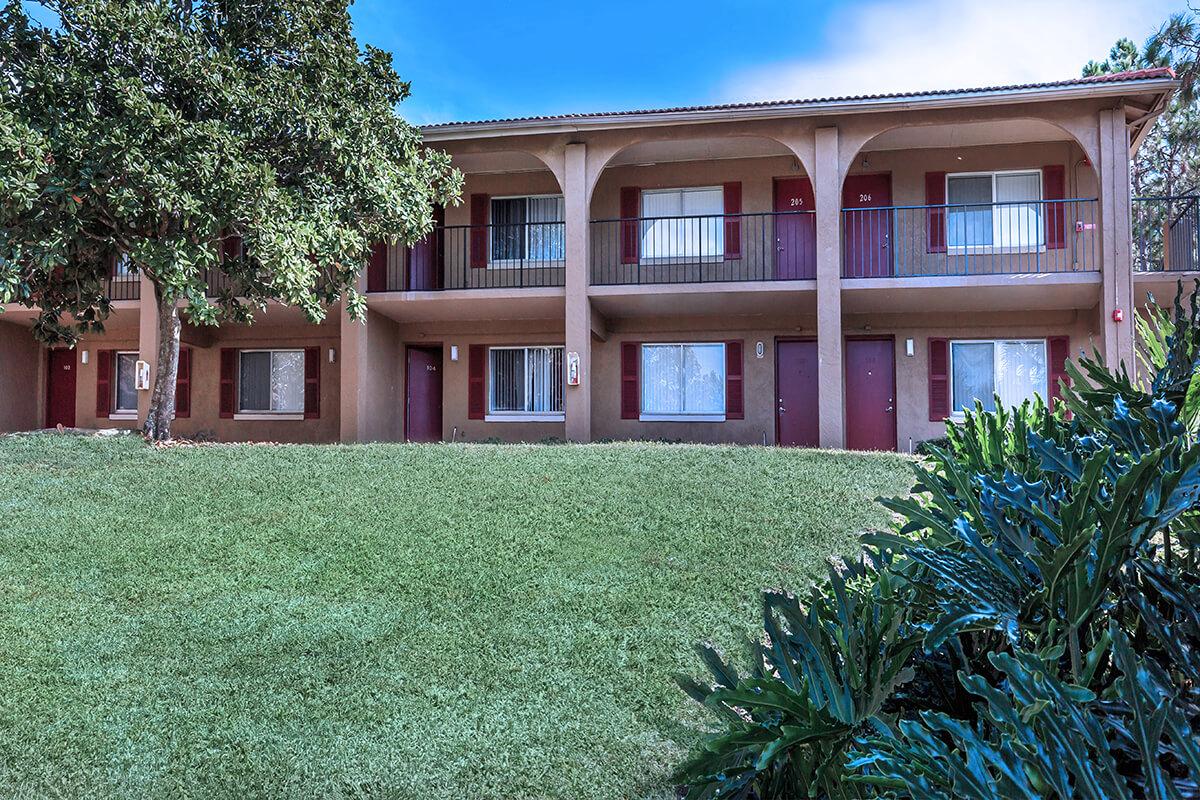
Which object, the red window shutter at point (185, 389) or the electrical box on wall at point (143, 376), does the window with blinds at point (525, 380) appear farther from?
the red window shutter at point (185, 389)

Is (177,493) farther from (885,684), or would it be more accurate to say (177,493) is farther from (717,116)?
(717,116)

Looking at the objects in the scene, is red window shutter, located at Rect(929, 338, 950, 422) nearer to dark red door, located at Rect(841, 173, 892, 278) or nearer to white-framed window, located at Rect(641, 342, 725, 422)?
dark red door, located at Rect(841, 173, 892, 278)

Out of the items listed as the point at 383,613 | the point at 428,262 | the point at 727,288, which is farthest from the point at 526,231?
the point at 383,613

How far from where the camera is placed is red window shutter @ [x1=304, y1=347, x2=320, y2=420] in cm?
1535

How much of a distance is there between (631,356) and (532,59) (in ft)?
37.6

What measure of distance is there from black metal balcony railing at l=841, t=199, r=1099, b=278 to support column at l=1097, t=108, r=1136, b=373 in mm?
1557

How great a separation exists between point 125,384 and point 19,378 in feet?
7.80

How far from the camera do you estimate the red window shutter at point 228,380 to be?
51.5ft

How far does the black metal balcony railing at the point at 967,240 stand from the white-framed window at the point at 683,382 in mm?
3057

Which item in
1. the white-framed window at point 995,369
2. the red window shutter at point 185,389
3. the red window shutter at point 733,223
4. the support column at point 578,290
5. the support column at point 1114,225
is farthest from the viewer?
the red window shutter at point 185,389

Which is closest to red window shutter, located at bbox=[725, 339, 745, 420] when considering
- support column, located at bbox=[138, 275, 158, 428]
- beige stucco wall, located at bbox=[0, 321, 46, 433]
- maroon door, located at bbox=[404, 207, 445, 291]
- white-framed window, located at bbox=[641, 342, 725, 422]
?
white-framed window, located at bbox=[641, 342, 725, 422]

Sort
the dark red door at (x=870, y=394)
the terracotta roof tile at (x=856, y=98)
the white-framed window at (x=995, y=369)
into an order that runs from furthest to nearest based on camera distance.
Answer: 1. the dark red door at (x=870, y=394)
2. the white-framed window at (x=995, y=369)
3. the terracotta roof tile at (x=856, y=98)

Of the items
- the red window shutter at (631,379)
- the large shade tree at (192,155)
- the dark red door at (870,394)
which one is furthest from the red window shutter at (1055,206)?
the large shade tree at (192,155)

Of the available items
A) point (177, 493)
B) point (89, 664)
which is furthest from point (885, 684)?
point (177, 493)
